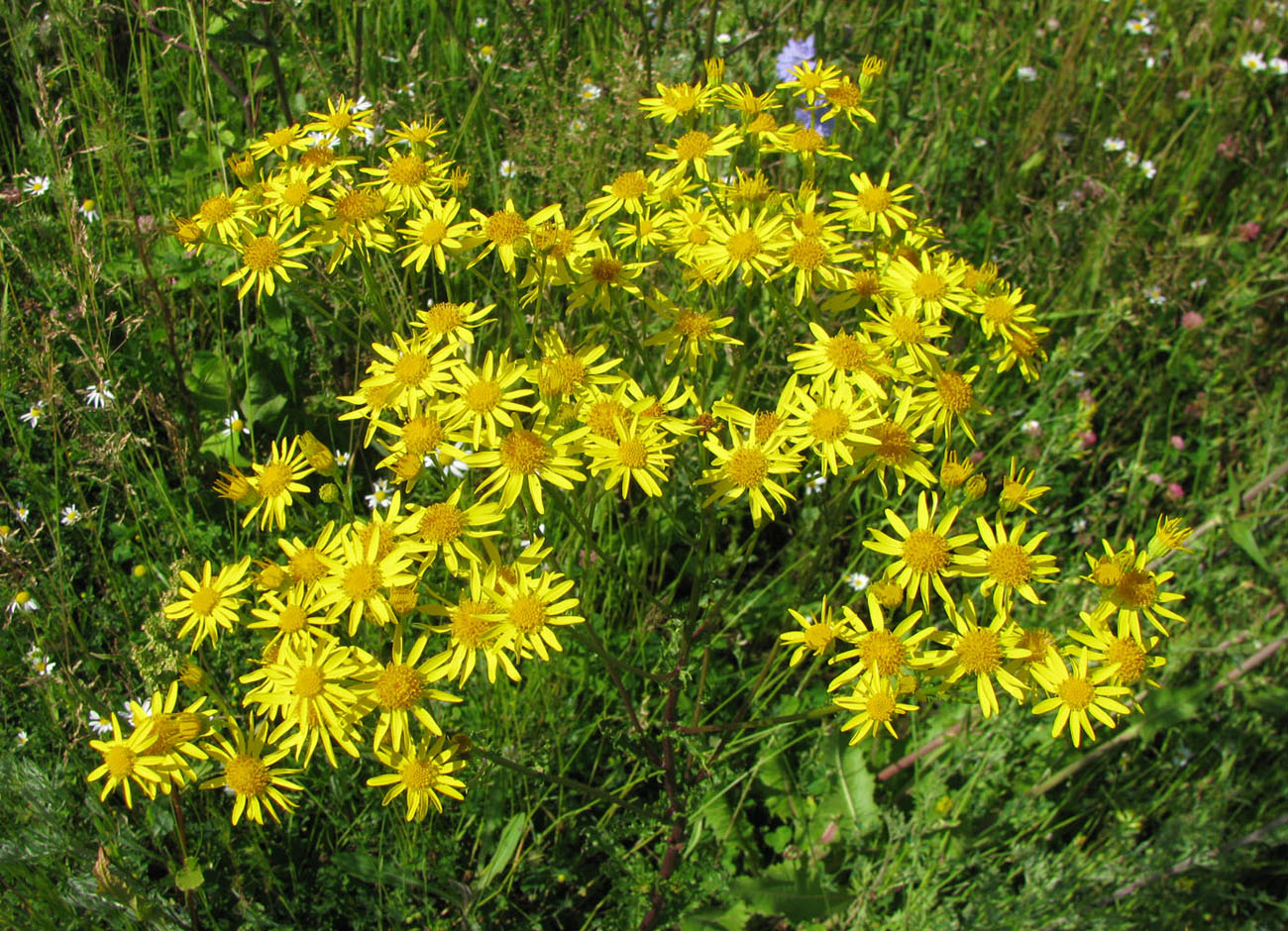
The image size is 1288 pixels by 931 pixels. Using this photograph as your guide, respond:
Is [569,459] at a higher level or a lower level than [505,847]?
higher

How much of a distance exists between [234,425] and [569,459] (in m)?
1.57

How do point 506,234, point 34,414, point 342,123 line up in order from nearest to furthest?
1. point 506,234
2. point 342,123
3. point 34,414

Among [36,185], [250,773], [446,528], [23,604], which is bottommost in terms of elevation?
[23,604]

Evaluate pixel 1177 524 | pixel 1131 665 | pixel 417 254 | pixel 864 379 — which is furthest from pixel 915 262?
pixel 417 254

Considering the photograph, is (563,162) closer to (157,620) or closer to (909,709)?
(157,620)

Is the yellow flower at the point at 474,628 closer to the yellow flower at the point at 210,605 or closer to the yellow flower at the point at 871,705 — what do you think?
the yellow flower at the point at 210,605

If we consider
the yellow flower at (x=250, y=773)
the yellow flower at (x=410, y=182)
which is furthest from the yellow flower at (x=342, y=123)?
the yellow flower at (x=250, y=773)

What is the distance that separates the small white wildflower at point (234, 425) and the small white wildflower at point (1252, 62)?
552cm

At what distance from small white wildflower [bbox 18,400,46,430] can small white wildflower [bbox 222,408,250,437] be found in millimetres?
557

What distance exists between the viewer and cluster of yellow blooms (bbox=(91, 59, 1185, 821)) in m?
1.87

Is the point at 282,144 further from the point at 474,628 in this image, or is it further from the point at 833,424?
the point at 833,424

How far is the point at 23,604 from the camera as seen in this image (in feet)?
8.41

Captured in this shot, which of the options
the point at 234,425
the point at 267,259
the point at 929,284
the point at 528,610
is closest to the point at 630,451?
the point at 528,610

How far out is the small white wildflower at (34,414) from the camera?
296 centimetres
